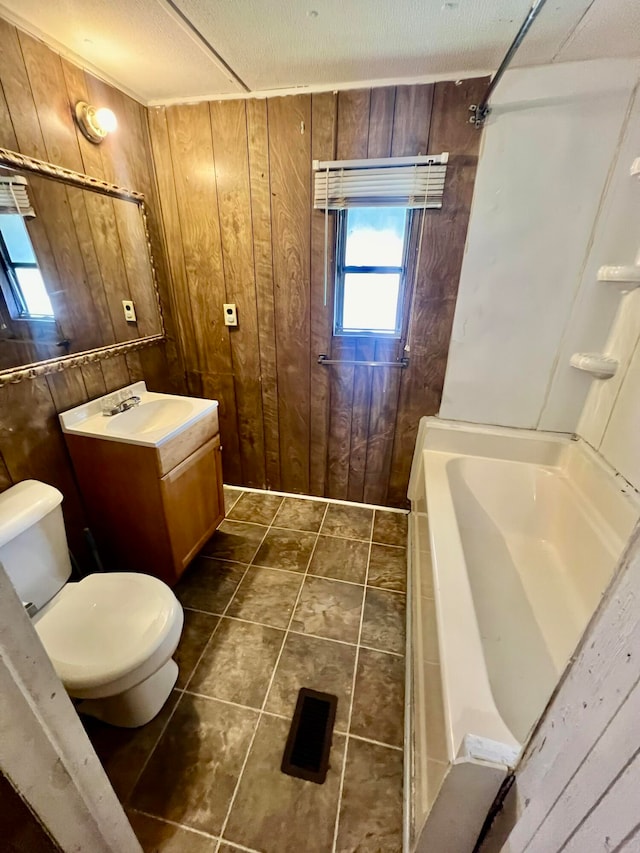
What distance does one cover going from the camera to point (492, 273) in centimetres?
163

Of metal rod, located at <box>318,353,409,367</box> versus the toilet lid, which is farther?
metal rod, located at <box>318,353,409,367</box>

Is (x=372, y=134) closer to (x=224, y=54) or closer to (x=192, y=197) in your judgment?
(x=224, y=54)

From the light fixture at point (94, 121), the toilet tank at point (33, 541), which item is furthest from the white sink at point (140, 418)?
the light fixture at point (94, 121)

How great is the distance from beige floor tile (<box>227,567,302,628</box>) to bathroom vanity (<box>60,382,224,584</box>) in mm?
310

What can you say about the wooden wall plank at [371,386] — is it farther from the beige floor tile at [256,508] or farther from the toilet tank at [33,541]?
the toilet tank at [33,541]

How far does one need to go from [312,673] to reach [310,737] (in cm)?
21

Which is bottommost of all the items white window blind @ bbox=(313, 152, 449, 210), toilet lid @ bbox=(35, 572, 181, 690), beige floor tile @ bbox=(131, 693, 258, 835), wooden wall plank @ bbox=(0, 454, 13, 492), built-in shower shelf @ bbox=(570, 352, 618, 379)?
beige floor tile @ bbox=(131, 693, 258, 835)

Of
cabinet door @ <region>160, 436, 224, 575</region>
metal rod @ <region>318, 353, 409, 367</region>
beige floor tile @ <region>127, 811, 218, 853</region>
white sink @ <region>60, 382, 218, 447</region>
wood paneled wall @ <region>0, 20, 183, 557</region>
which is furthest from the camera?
metal rod @ <region>318, 353, 409, 367</region>

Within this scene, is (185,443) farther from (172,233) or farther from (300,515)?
(172,233)

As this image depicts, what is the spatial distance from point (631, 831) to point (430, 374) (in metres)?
1.71

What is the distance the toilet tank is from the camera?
1.10m

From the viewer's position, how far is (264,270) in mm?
1859

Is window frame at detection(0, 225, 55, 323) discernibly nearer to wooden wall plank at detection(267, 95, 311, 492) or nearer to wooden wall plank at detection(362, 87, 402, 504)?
wooden wall plank at detection(267, 95, 311, 492)

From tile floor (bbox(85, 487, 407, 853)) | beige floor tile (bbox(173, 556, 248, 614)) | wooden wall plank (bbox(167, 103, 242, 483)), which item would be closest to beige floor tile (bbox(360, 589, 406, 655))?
tile floor (bbox(85, 487, 407, 853))
